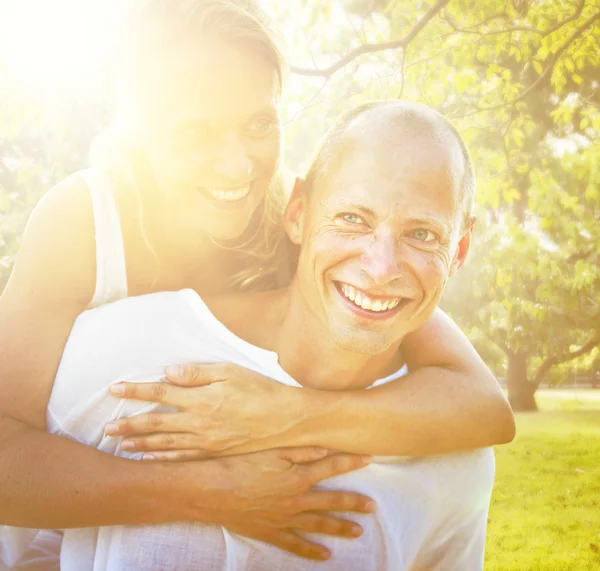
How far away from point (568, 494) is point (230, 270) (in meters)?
1.64

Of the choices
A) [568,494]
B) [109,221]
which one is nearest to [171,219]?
[109,221]

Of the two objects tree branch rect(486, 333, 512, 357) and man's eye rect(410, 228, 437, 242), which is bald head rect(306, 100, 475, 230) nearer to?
man's eye rect(410, 228, 437, 242)

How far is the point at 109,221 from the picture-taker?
5.18 feet

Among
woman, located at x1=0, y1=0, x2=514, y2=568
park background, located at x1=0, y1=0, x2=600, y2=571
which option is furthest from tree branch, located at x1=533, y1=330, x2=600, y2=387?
woman, located at x1=0, y1=0, x2=514, y2=568

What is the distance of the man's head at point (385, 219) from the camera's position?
4.61 feet

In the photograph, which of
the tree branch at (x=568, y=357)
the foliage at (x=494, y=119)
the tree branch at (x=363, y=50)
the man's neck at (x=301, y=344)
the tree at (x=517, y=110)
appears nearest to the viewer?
the man's neck at (x=301, y=344)

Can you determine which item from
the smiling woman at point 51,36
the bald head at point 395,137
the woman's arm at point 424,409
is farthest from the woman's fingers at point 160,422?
the smiling woman at point 51,36

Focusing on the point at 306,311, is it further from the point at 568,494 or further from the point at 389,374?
the point at 568,494

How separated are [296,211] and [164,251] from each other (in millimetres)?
345

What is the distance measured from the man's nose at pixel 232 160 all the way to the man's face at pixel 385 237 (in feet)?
0.71

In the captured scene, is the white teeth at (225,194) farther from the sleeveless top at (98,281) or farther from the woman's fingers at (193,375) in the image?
the woman's fingers at (193,375)

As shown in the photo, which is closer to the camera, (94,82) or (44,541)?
(44,541)

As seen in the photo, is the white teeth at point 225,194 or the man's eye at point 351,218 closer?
the man's eye at point 351,218

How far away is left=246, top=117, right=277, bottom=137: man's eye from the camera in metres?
1.64
